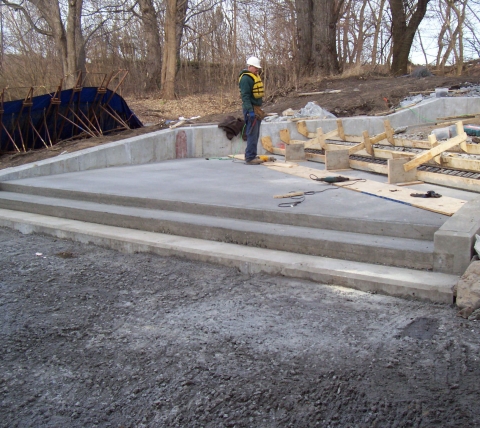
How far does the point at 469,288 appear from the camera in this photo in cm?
400

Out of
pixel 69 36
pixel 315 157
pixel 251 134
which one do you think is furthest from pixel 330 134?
pixel 69 36

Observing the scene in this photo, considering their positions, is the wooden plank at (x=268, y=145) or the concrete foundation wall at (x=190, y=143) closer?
the concrete foundation wall at (x=190, y=143)

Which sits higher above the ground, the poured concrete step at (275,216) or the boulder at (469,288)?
the poured concrete step at (275,216)

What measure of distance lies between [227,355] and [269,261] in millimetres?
1681

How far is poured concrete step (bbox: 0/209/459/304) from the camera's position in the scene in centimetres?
441

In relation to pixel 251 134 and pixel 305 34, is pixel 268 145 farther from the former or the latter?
pixel 305 34

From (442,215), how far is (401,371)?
2711 millimetres

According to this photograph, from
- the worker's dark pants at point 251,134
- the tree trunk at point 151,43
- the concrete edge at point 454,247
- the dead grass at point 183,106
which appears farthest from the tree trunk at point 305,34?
the concrete edge at point 454,247

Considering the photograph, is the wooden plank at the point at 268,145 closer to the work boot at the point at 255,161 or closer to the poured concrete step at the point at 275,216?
the work boot at the point at 255,161

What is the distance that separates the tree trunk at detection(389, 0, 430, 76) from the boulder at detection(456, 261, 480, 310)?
18892 millimetres

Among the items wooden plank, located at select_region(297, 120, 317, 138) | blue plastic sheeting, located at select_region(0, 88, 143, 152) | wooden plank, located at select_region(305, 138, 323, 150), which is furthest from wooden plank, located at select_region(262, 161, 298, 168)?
blue plastic sheeting, located at select_region(0, 88, 143, 152)

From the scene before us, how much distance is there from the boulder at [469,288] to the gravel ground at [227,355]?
0.39 ft

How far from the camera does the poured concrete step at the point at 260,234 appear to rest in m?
4.90

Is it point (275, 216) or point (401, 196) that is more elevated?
point (401, 196)
